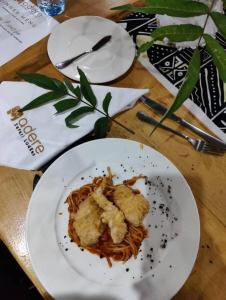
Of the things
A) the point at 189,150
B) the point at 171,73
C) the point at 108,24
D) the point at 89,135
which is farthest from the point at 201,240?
the point at 108,24

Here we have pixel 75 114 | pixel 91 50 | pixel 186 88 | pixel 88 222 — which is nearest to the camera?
pixel 186 88

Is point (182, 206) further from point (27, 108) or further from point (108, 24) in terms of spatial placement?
point (108, 24)

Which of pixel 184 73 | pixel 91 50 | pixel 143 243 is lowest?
pixel 143 243

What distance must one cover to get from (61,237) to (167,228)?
0.22m

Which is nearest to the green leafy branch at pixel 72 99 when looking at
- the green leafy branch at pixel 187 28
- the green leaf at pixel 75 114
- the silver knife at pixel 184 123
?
the green leaf at pixel 75 114

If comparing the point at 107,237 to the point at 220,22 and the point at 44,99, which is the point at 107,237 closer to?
the point at 44,99

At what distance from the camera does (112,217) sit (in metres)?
0.72

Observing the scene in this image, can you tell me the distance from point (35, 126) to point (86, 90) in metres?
0.15

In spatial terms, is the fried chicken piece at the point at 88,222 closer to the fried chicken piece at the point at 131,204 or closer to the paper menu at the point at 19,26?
the fried chicken piece at the point at 131,204

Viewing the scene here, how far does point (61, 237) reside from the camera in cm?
72

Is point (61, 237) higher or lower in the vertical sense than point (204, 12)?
lower

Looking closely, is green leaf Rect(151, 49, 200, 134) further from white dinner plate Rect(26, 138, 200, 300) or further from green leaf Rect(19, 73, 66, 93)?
green leaf Rect(19, 73, 66, 93)

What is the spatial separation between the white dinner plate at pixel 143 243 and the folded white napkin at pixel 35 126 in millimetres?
64

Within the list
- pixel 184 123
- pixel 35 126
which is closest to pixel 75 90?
pixel 35 126
